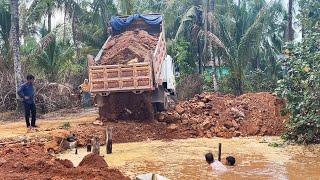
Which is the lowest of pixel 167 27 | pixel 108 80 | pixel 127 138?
pixel 127 138

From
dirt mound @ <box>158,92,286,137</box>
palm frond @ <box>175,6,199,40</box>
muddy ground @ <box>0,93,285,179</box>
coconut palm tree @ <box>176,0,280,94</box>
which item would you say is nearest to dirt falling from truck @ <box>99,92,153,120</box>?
muddy ground @ <box>0,93,285,179</box>

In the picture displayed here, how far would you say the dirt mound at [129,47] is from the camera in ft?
52.9

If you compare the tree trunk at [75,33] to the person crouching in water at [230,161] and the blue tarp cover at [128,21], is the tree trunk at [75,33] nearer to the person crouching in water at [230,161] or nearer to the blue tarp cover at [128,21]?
the blue tarp cover at [128,21]

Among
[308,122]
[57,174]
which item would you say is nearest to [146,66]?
[308,122]

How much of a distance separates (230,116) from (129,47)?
433cm

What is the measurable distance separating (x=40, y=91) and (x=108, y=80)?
23.0 ft

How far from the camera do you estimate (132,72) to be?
15109mm

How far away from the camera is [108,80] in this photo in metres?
15.2

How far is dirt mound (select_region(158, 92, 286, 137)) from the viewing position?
54.1ft

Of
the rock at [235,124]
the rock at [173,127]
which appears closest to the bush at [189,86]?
the rock at [235,124]

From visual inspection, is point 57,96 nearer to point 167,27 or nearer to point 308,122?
point 167,27

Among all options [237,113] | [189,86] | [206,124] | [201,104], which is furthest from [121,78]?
[189,86]

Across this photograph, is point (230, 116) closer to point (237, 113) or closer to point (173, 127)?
point (237, 113)

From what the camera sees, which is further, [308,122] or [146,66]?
[146,66]
